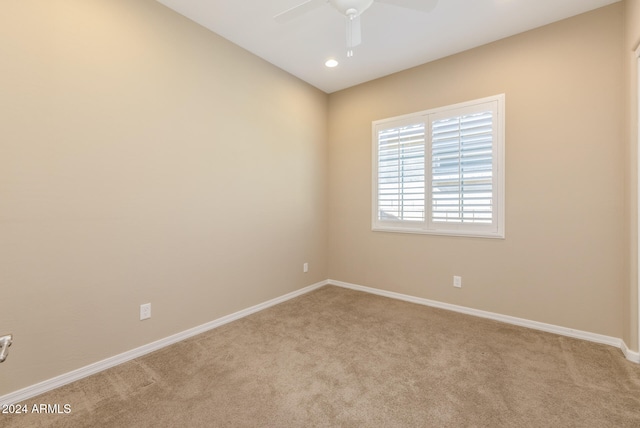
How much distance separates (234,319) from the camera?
291cm

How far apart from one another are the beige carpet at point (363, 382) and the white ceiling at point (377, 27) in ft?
9.05

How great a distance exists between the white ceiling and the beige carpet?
2.76 metres

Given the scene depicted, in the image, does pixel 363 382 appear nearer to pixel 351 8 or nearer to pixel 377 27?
pixel 351 8

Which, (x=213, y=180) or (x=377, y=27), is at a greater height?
(x=377, y=27)

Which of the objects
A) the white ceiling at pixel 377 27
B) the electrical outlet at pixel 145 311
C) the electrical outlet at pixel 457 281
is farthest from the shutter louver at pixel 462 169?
the electrical outlet at pixel 145 311

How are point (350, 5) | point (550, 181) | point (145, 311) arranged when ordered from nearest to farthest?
point (350, 5)
point (145, 311)
point (550, 181)

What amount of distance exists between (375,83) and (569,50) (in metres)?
1.93

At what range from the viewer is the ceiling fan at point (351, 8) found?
1.64 m

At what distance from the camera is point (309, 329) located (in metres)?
2.70

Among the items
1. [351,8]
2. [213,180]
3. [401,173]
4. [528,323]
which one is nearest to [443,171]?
[401,173]

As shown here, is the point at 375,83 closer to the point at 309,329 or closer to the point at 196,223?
the point at 196,223

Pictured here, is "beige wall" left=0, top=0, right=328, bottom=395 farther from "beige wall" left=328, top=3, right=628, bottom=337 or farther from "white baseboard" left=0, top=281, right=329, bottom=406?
"beige wall" left=328, top=3, right=628, bottom=337

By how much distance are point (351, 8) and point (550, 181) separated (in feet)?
7.71

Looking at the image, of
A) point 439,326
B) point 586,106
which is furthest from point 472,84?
point 439,326
